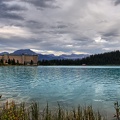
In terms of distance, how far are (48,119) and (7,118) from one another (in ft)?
10.9

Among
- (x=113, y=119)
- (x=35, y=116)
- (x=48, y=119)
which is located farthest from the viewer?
(x=113, y=119)

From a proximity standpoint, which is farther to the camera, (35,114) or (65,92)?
(65,92)

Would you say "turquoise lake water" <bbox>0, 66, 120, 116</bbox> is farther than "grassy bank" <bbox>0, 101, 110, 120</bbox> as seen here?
Yes

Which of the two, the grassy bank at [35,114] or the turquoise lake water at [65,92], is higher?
the grassy bank at [35,114]

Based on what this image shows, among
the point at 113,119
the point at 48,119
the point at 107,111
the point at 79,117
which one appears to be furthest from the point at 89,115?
the point at 107,111

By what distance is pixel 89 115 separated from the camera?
15.8 metres

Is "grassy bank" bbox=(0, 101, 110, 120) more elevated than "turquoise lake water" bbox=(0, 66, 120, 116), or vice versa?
"grassy bank" bbox=(0, 101, 110, 120)

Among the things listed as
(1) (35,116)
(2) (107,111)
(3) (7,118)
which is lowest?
(2) (107,111)

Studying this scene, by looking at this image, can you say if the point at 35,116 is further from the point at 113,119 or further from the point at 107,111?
the point at 107,111

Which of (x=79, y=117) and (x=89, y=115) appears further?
(x=89, y=115)

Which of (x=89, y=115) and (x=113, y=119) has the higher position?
(x=89, y=115)

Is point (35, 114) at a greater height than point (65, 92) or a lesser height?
greater

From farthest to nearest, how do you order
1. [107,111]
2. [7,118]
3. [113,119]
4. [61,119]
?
[107,111] → [113,119] → [61,119] → [7,118]

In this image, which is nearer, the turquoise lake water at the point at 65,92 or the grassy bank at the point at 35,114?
the grassy bank at the point at 35,114
